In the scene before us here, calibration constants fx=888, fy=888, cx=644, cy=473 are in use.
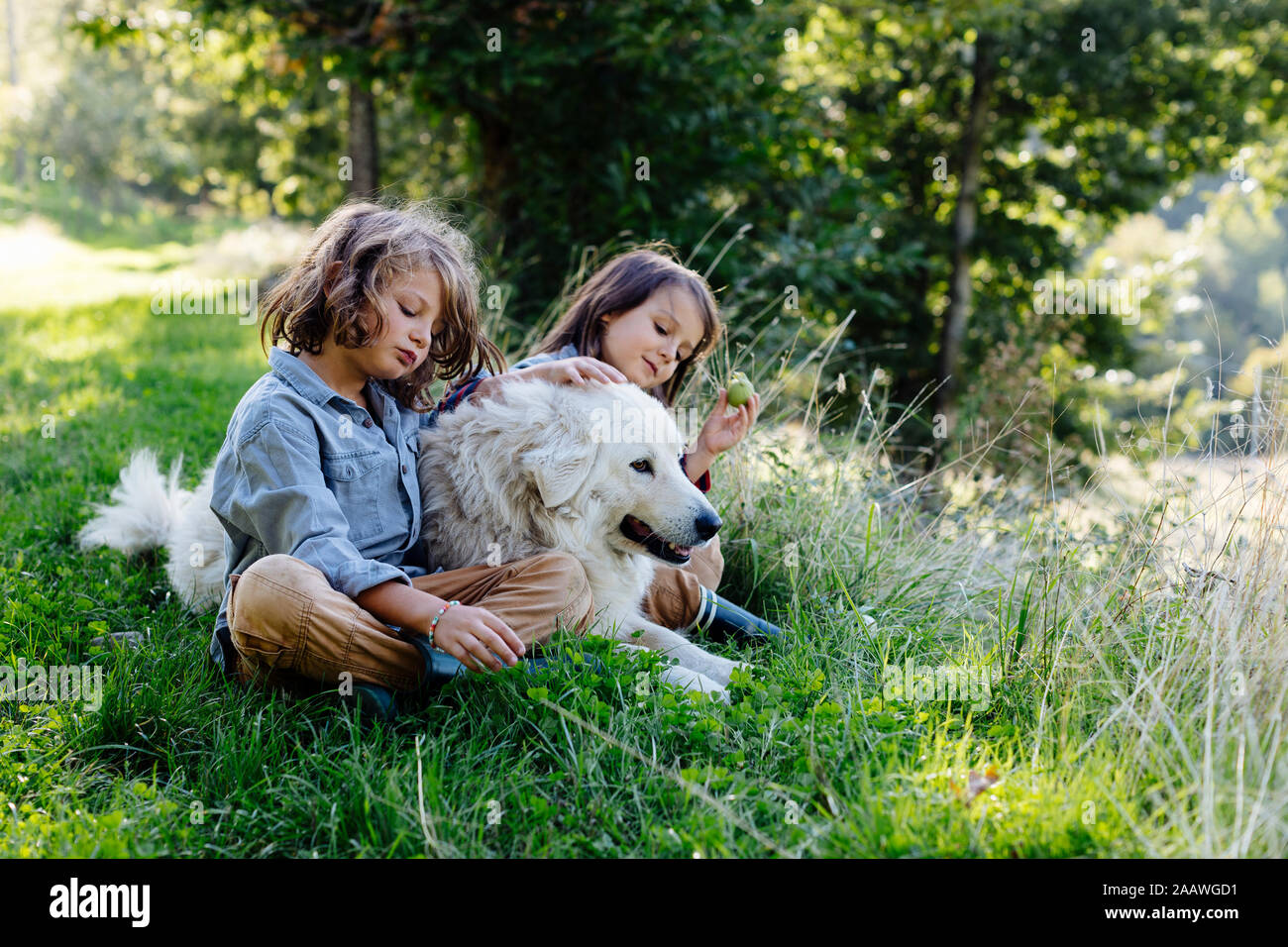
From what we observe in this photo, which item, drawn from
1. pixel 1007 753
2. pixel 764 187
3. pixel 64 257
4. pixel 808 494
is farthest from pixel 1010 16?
pixel 64 257

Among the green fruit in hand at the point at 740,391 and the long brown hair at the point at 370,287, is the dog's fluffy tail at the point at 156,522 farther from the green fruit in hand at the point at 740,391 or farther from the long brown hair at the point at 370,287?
the green fruit in hand at the point at 740,391

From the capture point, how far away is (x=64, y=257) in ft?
57.6

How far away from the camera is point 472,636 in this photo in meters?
2.40

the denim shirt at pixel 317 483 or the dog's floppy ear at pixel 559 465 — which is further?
the dog's floppy ear at pixel 559 465

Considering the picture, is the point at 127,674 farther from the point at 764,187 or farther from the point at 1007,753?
the point at 764,187

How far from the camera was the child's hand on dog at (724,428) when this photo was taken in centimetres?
350

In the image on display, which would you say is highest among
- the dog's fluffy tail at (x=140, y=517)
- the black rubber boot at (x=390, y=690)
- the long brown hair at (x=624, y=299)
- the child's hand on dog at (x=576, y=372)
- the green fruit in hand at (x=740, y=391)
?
the long brown hair at (x=624, y=299)

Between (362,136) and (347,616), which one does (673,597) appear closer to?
(347,616)

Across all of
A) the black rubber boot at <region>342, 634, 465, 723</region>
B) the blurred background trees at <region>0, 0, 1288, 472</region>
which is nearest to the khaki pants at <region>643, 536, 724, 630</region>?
the black rubber boot at <region>342, 634, 465, 723</region>

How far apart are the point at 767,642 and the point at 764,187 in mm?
5309

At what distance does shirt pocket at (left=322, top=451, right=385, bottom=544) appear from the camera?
2727mm

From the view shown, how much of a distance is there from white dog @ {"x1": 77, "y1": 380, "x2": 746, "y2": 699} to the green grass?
1.08 feet

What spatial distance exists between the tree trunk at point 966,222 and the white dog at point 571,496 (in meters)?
8.70

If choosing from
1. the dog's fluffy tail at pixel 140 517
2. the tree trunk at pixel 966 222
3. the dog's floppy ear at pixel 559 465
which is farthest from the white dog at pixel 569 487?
the tree trunk at pixel 966 222
